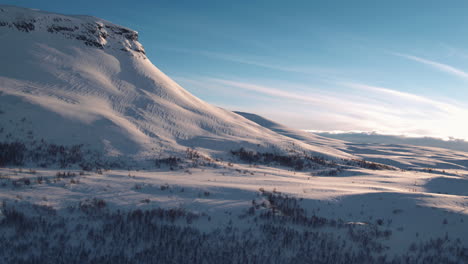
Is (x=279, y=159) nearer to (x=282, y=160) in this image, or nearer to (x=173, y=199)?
(x=282, y=160)

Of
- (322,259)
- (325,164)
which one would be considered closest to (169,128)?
(325,164)

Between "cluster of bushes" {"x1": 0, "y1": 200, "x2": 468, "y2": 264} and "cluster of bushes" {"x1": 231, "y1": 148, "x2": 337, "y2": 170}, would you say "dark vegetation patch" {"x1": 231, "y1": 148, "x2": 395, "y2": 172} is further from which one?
"cluster of bushes" {"x1": 0, "y1": 200, "x2": 468, "y2": 264}

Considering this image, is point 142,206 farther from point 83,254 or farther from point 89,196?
point 83,254

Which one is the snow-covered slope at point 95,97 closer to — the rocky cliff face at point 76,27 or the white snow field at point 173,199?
the rocky cliff face at point 76,27

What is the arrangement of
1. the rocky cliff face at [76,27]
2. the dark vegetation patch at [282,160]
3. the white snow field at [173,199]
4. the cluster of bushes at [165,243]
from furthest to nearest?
the rocky cliff face at [76,27] < the dark vegetation patch at [282,160] < the white snow field at [173,199] < the cluster of bushes at [165,243]

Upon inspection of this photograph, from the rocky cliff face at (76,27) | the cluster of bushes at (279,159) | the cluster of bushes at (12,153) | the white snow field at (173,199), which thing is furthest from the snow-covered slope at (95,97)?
the cluster of bushes at (279,159)

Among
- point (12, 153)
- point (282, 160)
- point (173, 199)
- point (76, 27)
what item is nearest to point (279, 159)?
point (282, 160)
